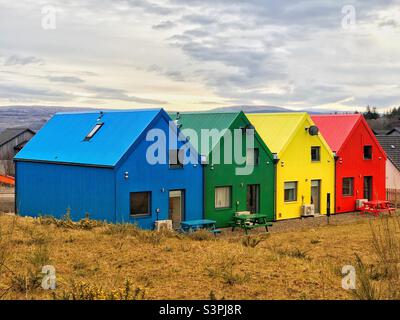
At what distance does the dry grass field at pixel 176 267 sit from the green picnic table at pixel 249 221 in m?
9.75

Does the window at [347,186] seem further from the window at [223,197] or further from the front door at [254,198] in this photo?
the window at [223,197]

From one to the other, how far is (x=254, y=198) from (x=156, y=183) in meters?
6.26

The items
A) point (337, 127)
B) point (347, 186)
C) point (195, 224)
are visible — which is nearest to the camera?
point (195, 224)

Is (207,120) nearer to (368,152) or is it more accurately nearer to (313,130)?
(313,130)

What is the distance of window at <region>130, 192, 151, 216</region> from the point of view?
23.0 metres

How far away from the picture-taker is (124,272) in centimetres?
984

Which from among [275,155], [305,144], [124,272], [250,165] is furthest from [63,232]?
[305,144]

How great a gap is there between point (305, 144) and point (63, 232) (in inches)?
727

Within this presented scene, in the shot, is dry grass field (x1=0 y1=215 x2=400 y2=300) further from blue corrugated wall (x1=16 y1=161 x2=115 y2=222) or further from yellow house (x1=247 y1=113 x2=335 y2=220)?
yellow house (x1=247 y1=113 x2=335 y2=220)

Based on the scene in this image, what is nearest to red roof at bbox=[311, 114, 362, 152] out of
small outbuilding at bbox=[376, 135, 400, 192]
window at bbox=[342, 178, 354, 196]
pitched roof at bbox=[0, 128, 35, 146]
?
window at bbox=[342, 178, 354, 196]

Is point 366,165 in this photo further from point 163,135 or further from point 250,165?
point 163,135

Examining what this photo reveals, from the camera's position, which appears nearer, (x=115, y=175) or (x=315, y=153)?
(x=115, y=175)

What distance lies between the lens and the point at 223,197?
1040 inches

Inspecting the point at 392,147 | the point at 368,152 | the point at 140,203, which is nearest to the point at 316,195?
the point at 368,152
